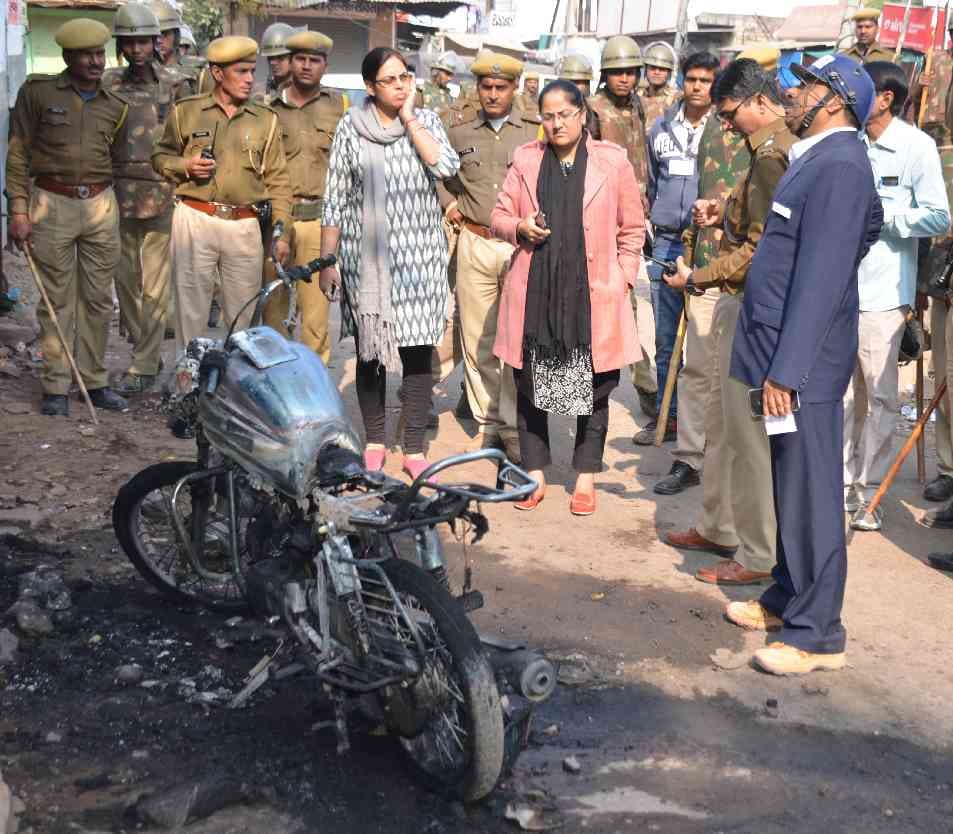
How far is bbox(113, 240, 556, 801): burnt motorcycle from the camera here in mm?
3469

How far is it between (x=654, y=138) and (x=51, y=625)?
15.5 ft

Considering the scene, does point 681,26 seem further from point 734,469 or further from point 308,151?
point 734,469

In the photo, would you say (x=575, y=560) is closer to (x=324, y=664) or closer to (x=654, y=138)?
(x=324, y=664)

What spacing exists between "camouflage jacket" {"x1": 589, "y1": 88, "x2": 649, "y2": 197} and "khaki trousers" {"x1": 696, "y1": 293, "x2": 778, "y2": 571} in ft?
9.09

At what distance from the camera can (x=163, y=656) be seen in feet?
14.8

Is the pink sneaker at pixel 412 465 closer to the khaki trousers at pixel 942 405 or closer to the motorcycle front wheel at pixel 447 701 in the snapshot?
the khaki trousers at pixel 942 405

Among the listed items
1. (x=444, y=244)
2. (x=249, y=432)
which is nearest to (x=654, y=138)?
(x=444, y=244)

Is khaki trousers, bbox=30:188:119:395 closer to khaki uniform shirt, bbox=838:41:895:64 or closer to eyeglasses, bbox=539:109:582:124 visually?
eyeglasses, bbox=539:109:582:124

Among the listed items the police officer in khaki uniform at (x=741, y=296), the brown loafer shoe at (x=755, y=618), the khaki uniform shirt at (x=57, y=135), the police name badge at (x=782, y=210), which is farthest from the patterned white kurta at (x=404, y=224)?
the brown loafer shoe at (x=755, y=618)

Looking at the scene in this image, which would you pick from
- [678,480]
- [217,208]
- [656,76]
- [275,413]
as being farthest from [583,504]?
[656,76]

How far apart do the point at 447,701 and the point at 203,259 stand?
4487mm

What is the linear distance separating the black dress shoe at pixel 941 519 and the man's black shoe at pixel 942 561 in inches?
22.6

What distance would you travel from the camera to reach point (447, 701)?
11.5 feet

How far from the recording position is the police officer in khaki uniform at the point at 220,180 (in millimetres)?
7191
